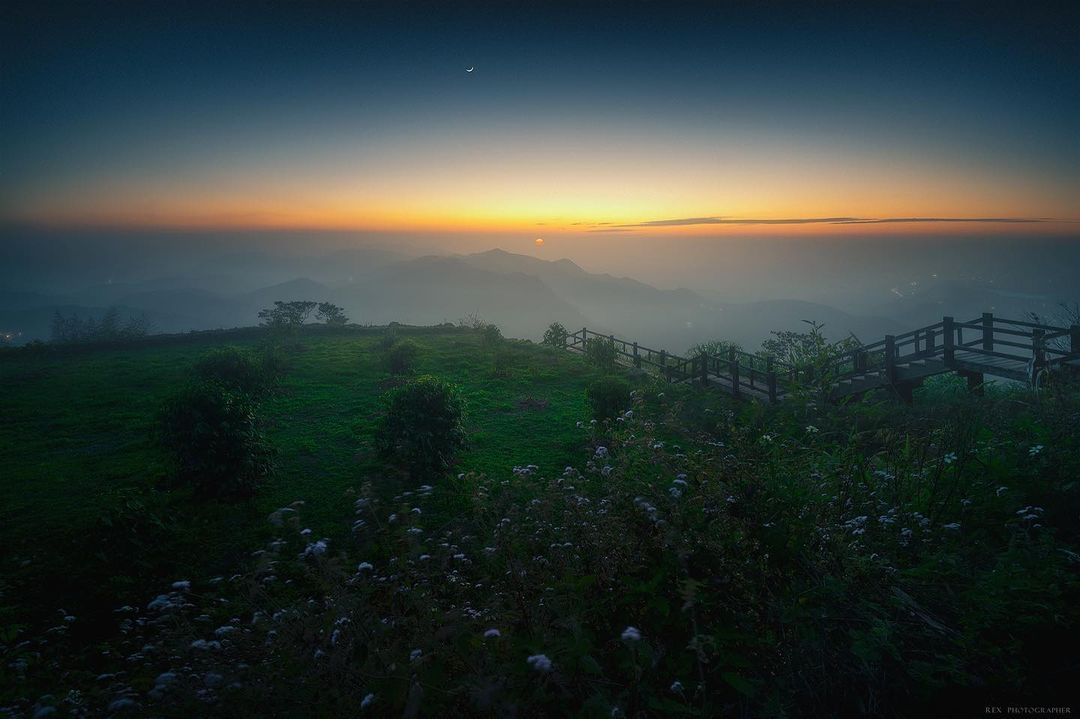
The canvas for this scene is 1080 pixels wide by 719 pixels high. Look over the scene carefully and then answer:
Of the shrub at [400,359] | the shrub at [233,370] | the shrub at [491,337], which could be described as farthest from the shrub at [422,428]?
the shrub at [491,337]

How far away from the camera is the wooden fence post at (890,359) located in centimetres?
1234

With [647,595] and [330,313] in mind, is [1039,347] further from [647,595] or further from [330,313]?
[330,313]

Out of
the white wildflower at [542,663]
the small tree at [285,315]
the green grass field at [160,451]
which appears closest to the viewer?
the white wildflower at [542,663]

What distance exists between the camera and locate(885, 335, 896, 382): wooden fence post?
40.5 feet

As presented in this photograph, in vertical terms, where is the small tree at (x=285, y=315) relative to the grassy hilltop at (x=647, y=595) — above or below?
above

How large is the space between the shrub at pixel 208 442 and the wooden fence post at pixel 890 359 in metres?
14.7

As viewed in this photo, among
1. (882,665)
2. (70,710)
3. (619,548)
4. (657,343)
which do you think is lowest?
(657,343)

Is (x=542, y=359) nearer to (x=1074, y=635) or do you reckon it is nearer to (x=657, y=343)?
(x=1074, y=635)

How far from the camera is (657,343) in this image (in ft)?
643

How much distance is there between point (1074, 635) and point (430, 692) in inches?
123

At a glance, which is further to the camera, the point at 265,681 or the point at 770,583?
the point at 770,583

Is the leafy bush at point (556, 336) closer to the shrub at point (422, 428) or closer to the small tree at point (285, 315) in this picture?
the small tree at point (285, 315)

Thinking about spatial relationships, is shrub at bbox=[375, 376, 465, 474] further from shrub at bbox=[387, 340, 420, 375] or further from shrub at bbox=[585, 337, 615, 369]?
shrub at bbox=[585, 337, 615, 369]

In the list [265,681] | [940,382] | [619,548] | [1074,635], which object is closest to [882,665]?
[1074,635]
